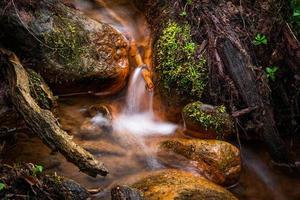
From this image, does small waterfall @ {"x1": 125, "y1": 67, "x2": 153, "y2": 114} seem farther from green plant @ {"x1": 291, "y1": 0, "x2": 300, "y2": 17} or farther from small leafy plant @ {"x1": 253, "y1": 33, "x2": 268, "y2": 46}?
green plant @ {"x1": 291, "y1": 0, "x2": 300, "y2": 17}

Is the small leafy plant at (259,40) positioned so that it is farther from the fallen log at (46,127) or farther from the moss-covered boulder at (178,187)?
the fallen log at (46,127)

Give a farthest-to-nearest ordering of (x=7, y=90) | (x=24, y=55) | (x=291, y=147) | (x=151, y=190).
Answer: (x=291, y=147) → (x=24, y=55) → (x=7, y=90) → (x=151, y=190)

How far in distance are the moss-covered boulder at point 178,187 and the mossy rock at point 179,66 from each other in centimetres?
117

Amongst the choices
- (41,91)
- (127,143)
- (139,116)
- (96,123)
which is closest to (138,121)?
(139,116)

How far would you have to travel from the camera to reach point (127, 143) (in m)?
5.29

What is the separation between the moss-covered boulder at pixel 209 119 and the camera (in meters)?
5.12

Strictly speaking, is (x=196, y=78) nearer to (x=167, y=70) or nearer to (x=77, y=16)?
(x=167, y=70)

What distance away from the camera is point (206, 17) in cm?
548

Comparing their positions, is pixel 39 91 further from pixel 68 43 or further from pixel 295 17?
pixel 295 17

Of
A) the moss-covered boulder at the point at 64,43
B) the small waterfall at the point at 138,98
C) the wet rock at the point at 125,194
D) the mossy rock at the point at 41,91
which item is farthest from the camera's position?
the small waterfall at the point at 138,98

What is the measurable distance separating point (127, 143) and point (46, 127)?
5.01 feet

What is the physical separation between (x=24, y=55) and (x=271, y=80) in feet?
10.8

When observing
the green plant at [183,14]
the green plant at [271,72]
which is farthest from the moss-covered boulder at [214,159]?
the green plant at [183,14]

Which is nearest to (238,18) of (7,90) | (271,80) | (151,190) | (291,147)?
(271,80)
